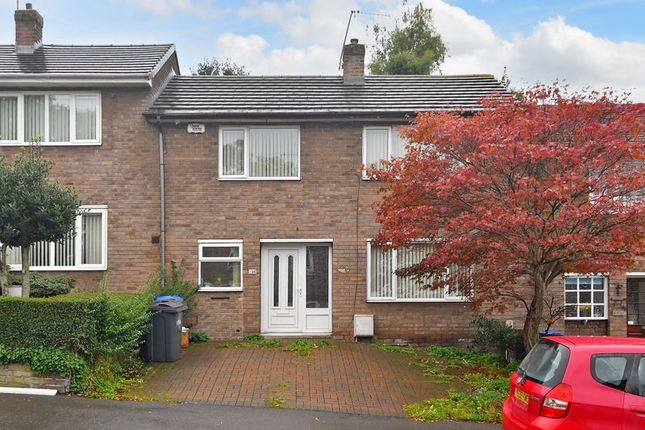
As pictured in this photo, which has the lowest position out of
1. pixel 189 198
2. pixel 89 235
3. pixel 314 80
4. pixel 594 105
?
pixel 89 235

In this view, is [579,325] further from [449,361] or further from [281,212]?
[281,212]

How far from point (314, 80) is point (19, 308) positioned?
927 cm

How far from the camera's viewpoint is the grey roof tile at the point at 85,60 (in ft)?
43.5

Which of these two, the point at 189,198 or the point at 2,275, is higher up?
the point at 189,198

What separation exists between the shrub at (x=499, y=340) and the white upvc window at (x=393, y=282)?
1.43 m

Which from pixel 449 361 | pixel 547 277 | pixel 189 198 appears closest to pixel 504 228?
pixel 547 277

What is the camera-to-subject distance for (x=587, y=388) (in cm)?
535

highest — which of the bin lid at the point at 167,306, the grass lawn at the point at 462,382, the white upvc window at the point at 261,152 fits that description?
the white upvc window at the point at 261,152

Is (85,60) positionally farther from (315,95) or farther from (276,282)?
(276,282)

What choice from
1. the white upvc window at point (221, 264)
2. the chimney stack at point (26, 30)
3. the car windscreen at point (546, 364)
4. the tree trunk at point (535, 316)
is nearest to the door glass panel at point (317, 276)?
the white upvc window at point (221, 264)

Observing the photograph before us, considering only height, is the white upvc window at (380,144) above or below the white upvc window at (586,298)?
above

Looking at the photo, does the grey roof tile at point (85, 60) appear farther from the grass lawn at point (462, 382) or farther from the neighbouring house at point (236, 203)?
the grass lawn at point (462, 382)

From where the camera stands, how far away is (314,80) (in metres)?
15.5

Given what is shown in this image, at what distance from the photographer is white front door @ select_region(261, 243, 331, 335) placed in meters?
13.5
